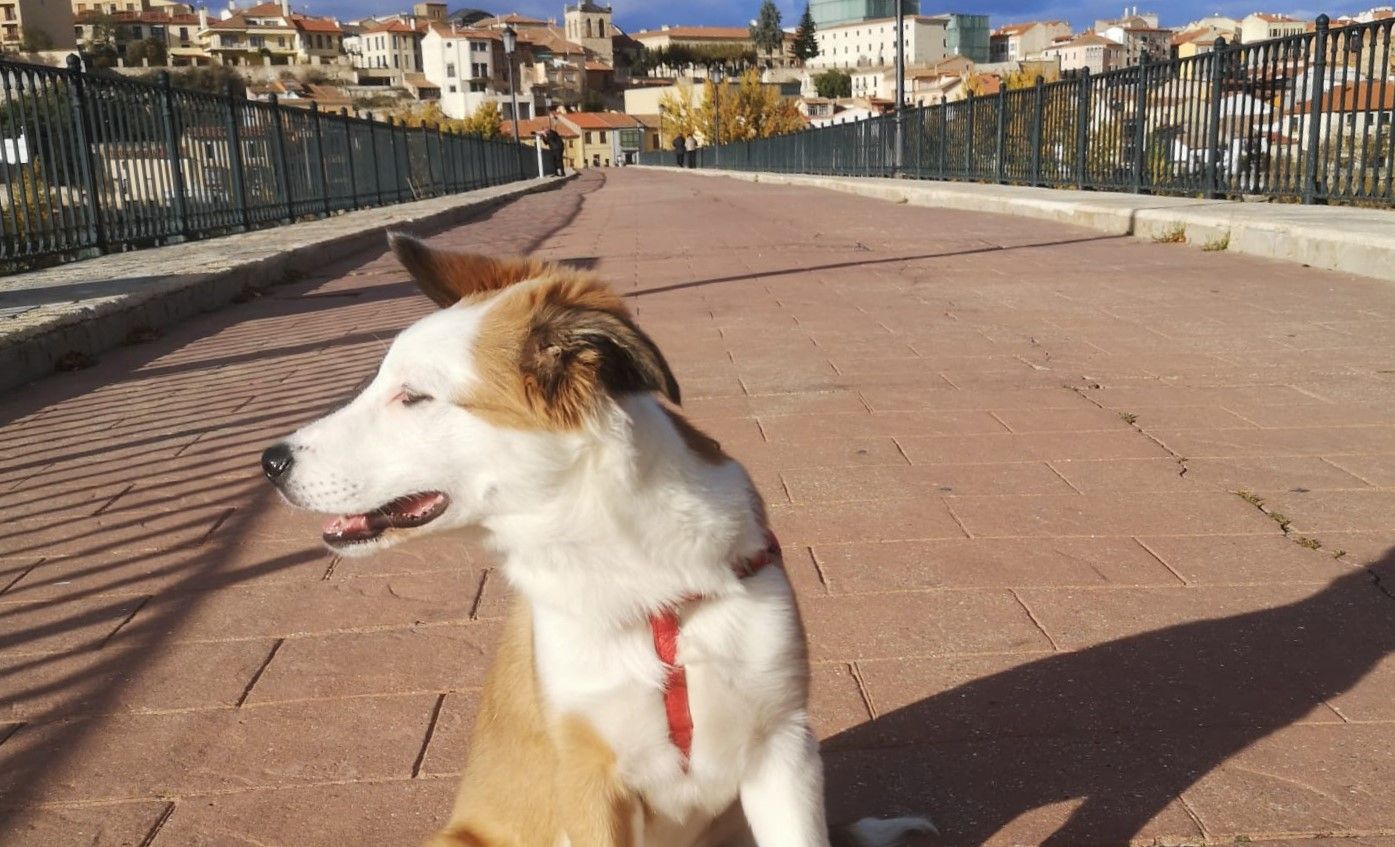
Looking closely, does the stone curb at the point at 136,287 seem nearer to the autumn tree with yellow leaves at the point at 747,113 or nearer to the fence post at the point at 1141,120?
the fence post at the point at 1141,120

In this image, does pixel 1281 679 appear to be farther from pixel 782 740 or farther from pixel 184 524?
pixel 184 524

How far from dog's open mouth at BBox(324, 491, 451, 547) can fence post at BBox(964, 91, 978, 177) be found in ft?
79.3

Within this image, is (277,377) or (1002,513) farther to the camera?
(277,377)

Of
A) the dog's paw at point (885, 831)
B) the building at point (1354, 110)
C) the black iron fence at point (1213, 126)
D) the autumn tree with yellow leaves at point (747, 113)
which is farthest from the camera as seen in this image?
the autumn tree with yellow leaves at point (747, 113)

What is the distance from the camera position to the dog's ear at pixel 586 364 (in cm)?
199

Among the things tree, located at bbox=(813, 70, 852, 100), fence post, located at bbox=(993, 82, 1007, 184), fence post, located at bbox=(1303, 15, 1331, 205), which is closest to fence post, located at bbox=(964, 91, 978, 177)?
fence post, located at bbox=(993, 82, 1007, 184)

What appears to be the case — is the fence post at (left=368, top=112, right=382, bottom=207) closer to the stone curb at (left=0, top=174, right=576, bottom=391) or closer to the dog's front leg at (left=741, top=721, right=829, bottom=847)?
the stone curb at (left=0, top=174, right=576, bottom=391)

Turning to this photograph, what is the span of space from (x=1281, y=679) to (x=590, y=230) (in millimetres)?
16604

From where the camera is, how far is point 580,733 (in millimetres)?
2086

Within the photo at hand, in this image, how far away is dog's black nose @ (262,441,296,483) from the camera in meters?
2.27

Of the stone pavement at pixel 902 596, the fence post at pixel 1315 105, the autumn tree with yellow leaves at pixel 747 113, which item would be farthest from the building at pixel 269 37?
the stone pavement at pixel 902 596

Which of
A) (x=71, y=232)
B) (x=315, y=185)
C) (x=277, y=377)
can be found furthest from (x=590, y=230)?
(x=277, y=377)

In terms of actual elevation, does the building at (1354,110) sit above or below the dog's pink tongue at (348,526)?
above

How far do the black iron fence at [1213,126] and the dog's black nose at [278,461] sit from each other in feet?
40.8
